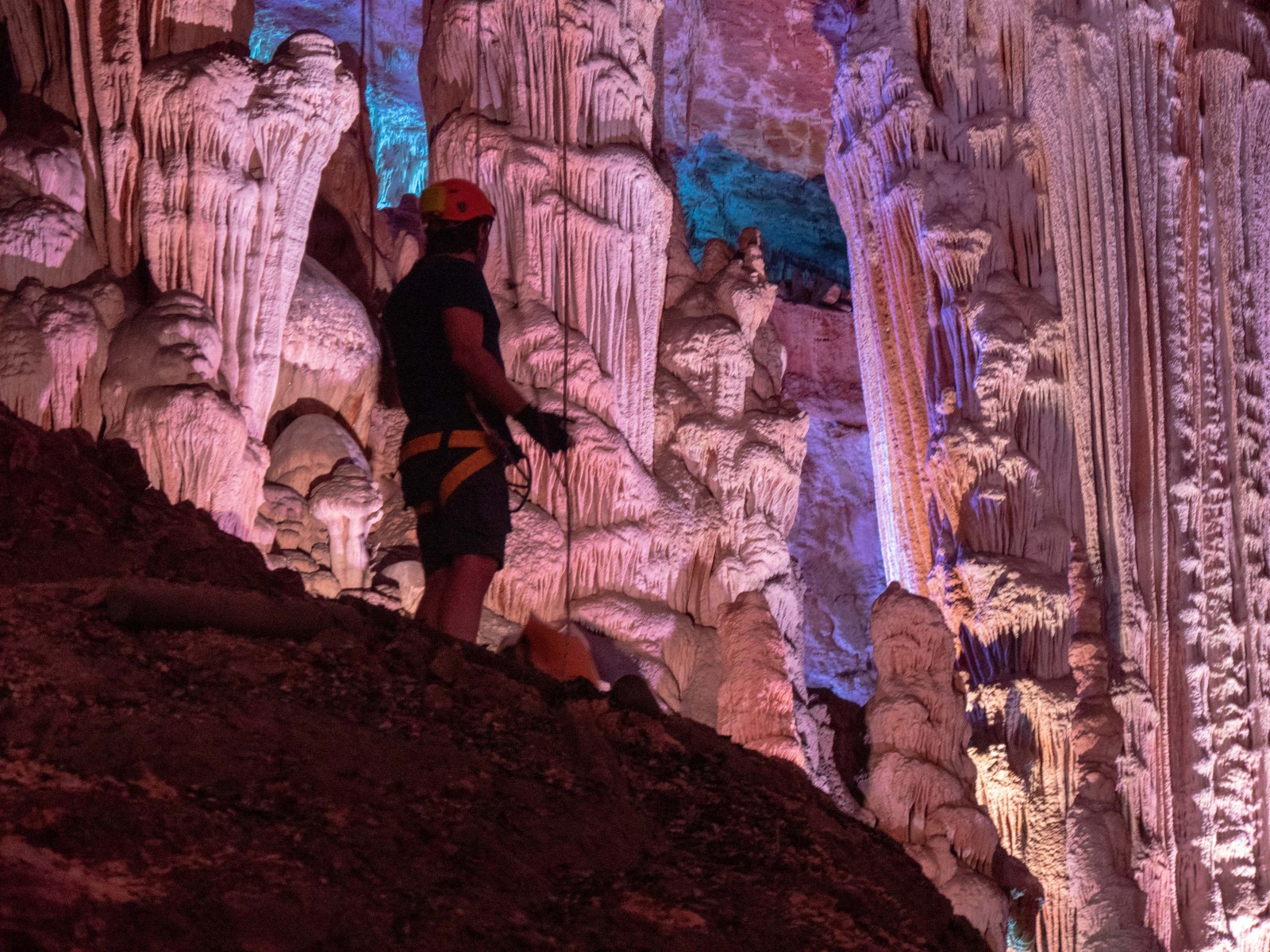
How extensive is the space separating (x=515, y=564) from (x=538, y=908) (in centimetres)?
512

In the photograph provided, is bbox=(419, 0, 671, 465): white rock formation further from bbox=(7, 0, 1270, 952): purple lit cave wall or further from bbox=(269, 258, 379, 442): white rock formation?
bbox=(269, 258, 379, 442): white rock formation

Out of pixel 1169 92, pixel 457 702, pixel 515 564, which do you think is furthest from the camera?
pixel 1169 92

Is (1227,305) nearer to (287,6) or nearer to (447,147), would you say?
(447,147)

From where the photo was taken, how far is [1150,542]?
1105cm

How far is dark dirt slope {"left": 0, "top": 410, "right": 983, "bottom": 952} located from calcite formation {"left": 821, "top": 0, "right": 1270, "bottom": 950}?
6.47m

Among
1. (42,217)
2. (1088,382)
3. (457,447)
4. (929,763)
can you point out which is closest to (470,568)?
(457,447)

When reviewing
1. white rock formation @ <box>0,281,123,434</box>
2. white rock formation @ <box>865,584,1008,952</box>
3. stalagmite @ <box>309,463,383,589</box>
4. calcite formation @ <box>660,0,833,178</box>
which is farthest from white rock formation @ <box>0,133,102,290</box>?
calcite formation @ <box>660,0,833,178</box>

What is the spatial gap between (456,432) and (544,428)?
31cm

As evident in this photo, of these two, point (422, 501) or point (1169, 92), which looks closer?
point (422, 501)

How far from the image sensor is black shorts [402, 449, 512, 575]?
16.0ft

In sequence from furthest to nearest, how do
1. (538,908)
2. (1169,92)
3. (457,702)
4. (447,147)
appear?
(1169,92)
(447,147)
(457,702)
(538,908)

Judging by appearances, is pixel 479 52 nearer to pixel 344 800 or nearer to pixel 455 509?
pixel 455 509

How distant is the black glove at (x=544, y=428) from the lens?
473 centimetres

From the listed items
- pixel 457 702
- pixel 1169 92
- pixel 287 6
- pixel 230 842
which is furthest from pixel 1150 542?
pixel 230 842
